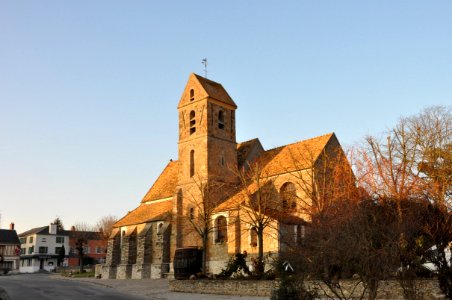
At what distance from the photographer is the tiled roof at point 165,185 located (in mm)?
46250

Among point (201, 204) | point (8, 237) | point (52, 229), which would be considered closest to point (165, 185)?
point (201, 204)

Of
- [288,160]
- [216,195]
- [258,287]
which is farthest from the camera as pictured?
[216,195]

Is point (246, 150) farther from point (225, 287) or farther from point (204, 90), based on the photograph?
point (225, 287)

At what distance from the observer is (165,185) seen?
48.0 metres

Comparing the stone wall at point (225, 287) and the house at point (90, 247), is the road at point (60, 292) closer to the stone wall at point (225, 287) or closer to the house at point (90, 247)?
the stone wall at point (225, 287)

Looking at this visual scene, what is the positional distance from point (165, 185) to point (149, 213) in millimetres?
4040

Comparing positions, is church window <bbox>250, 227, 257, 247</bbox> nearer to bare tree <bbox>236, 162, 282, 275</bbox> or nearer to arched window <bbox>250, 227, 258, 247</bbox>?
arched window <bbox>250, 227, 258, 247</bbox>

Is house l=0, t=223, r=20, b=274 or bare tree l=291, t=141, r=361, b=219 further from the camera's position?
house l=0, t=223, r=20, b=274

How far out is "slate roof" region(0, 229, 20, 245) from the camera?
85812 millimetres

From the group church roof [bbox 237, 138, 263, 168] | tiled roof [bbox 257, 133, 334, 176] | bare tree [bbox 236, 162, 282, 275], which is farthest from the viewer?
church roof [bbox 237, 138, 263, 168]

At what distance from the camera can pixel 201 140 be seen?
40.3m

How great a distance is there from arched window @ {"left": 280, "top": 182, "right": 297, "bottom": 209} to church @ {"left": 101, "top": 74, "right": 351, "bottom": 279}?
8cm

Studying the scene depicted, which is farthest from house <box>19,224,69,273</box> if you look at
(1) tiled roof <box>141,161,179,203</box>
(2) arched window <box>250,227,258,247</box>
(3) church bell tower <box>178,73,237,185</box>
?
(2) arched window <box>250,227,258,247</box>

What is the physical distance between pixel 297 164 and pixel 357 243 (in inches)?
971
